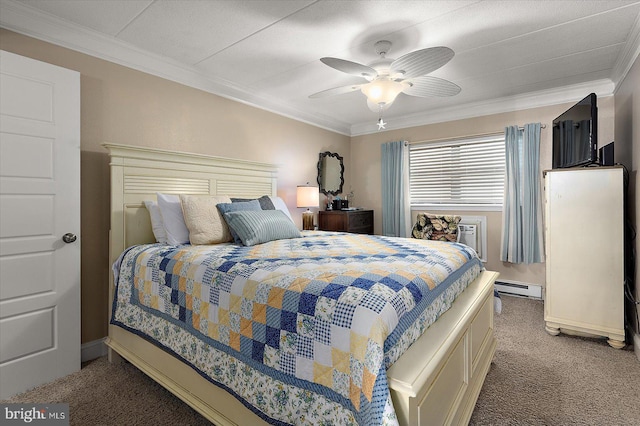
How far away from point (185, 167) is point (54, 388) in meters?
1.83

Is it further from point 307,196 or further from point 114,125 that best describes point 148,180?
point 307,196

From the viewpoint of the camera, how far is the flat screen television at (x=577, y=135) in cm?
278

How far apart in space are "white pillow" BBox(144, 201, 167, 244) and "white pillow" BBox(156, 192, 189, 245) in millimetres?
74

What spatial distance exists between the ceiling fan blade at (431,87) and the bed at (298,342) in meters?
1.26

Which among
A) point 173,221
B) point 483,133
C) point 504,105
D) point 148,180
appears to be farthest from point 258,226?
point 504,105

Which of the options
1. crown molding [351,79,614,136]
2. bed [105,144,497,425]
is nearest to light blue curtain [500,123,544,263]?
crown molding [351,79,614,136]

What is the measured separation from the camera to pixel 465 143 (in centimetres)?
444

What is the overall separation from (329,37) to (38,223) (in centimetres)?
243

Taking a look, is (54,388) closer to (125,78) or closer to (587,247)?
(125,78)

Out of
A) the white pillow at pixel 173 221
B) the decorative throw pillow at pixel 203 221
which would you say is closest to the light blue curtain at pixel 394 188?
the decorative throw pillow at pixel 203 221

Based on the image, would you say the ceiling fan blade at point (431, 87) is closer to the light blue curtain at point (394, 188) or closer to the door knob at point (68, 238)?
the light blue curtain at point (394, 188)

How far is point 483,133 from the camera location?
423 centimetres

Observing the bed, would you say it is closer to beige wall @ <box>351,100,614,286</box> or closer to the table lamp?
the table lamp

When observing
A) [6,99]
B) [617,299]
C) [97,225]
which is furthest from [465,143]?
[6,99]
